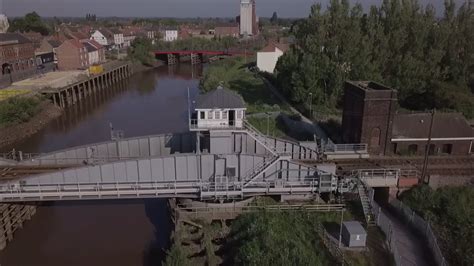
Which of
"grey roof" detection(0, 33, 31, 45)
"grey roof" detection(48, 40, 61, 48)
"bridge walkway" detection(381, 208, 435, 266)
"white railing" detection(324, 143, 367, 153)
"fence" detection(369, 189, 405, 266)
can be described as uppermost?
"grey roof" detection(0, 33, 31, 45)

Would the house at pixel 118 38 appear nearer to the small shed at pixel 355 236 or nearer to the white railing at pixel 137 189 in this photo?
the white railing at pixel 137 189

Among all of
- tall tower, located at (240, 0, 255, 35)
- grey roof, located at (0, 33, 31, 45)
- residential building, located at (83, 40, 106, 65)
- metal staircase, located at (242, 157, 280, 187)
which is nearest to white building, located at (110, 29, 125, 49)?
residential building, located at (83, 40, 106, 65)

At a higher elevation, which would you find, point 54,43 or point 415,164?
point 54,43

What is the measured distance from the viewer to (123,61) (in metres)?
94.4

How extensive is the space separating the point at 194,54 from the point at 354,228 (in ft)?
328

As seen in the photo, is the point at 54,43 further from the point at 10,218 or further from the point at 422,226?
the point at 422,226

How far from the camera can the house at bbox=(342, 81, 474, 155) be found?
27500 mm

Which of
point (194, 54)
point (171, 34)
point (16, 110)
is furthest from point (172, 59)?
point (16, 110)

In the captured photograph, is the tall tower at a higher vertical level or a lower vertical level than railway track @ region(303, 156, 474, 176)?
higher

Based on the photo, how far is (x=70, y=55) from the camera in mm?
78125

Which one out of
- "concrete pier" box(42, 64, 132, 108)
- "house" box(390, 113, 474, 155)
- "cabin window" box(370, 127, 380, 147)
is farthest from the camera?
"concrete pier" box(42, 64, 132, 108)

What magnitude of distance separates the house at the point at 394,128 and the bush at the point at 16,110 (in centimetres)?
3663

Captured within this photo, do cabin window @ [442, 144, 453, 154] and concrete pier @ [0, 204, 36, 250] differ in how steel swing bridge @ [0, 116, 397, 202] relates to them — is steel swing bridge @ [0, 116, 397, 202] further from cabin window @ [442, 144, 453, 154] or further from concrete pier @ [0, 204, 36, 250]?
cabin window @ [442, 144, 453, 154]

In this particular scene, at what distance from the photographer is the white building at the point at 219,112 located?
945 inches
